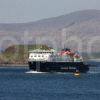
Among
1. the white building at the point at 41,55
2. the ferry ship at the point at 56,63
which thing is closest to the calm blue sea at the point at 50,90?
the ferry ship at the point at 56,63

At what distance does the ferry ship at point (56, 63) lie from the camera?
150m

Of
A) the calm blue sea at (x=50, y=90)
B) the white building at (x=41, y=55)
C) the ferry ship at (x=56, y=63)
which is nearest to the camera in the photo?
the calm blue sea at (x=50, y=90)

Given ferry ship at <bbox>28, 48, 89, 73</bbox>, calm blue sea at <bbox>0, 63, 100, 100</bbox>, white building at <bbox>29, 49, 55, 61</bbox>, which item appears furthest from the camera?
white building at <bbox>29, 49, 55, 61</bbox>

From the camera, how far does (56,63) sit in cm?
15162

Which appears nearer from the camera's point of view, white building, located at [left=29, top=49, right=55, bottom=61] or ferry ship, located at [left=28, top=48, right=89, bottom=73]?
ferry ship, located at [left=28, top=48, right=89, bottom=73]

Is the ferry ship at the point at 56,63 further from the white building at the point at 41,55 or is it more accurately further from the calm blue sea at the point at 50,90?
the calm blue sea at the point at 50,90

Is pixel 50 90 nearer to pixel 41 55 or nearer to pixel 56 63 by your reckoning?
pixel 56 63

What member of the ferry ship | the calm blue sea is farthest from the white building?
the calm blue sea

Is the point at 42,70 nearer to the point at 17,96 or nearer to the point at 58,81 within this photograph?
the point at 58,81

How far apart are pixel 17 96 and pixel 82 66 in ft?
196

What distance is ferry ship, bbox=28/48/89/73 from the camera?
150 metres

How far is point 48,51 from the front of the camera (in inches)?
6186

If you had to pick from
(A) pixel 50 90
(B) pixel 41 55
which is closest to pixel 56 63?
(B) pixel 41 55

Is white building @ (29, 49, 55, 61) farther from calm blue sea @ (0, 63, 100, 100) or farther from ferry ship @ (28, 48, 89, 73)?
calm blue sea @ (0, 63, 100, 100)
